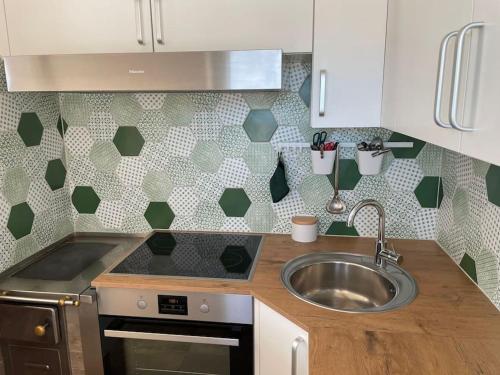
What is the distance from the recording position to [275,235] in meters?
2.04

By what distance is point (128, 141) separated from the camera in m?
2.06

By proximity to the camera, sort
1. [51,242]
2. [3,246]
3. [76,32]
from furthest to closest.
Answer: [51,242], [3,246], [76,32]

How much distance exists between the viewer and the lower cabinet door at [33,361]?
1.60m

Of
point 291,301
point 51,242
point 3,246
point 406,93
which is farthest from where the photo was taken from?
point 51,242

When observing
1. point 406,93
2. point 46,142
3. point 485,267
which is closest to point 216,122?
point 46,142

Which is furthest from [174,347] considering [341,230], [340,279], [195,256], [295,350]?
[341,230]

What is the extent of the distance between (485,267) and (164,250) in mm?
1341

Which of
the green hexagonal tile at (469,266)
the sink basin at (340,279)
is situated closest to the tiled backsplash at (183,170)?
the green hexagonal tile at (469,266)

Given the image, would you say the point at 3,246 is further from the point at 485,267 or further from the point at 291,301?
the point at 485,267

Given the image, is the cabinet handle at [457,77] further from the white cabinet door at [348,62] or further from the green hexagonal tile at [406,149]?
the green hexagonal tile at [406,149]

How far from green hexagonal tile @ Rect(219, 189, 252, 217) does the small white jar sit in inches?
10.7

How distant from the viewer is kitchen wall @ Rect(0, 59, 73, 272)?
1.71 meters

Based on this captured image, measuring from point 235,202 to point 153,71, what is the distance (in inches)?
33.7

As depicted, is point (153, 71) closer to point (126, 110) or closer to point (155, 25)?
point (155, 25)
